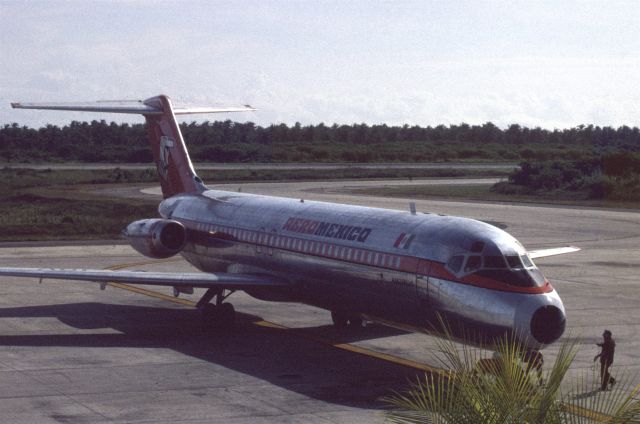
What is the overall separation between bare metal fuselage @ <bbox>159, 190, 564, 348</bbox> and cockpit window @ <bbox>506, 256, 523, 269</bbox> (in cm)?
13

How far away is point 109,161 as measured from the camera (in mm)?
125688

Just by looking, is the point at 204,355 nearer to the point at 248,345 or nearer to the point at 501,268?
the point at 248,345

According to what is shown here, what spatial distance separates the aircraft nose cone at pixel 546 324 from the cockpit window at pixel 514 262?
1145 millimetres

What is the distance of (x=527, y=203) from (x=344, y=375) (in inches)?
2060

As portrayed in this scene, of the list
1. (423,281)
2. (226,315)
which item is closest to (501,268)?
(423,281)

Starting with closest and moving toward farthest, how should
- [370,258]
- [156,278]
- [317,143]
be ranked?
[370,258], [156,278], [317,143]

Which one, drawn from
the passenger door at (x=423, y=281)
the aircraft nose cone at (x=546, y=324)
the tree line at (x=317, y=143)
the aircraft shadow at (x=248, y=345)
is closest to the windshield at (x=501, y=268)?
the passenger door at (x=423, y=281)

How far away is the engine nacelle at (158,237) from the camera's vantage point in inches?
1022

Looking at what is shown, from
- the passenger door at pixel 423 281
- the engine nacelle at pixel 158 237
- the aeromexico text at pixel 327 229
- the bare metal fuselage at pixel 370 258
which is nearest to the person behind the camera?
the bare metal fuselage at pixel 370 258

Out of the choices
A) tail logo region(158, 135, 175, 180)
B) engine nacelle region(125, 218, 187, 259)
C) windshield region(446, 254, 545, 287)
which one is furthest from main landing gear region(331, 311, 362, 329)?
tail logo region(158, 135, 175, 180)

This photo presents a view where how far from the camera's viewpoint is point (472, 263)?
1786cm

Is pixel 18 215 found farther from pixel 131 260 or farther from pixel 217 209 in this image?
pixel 217 209

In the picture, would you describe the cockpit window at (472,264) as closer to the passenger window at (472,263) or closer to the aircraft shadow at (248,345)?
the passenger window at (472,263)

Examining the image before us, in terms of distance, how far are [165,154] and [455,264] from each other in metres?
15.2
